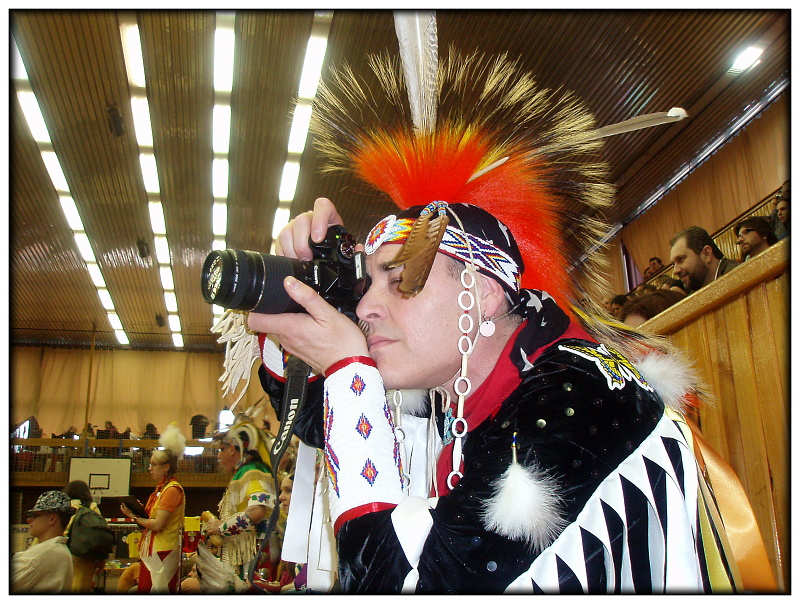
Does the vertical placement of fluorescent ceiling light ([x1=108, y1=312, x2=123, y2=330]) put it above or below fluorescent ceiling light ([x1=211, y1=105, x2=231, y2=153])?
below

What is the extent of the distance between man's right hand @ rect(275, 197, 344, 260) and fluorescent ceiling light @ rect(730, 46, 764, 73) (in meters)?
5.30

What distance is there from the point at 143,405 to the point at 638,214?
10246mm

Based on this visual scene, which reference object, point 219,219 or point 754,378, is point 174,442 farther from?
point 754,378

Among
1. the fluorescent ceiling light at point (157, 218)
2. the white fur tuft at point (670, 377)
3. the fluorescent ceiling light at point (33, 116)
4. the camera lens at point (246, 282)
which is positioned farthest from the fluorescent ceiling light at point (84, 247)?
the white fur tuft at point (670, 377)

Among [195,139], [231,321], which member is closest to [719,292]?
[231,321]

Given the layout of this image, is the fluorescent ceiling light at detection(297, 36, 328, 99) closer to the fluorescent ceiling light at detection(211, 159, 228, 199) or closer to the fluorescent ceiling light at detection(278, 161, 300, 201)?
the fluorescent ceiling light at detection(278, 161, 300, 201)

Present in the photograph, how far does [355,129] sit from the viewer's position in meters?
1.42

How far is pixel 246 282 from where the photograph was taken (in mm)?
1077

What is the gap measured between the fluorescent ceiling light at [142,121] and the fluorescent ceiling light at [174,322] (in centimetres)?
592

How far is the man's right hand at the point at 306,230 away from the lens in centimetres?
128

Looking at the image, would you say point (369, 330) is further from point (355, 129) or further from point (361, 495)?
point (355, 129)

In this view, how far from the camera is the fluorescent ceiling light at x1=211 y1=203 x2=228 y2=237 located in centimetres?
800

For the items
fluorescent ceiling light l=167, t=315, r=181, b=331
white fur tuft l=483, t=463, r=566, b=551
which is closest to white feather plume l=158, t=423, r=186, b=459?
fluorescent ceiling light l=167, t=315, r=181, b=331

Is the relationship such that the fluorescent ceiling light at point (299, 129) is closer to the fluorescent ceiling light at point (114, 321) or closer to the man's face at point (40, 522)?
the man's face at point (40, 522)
